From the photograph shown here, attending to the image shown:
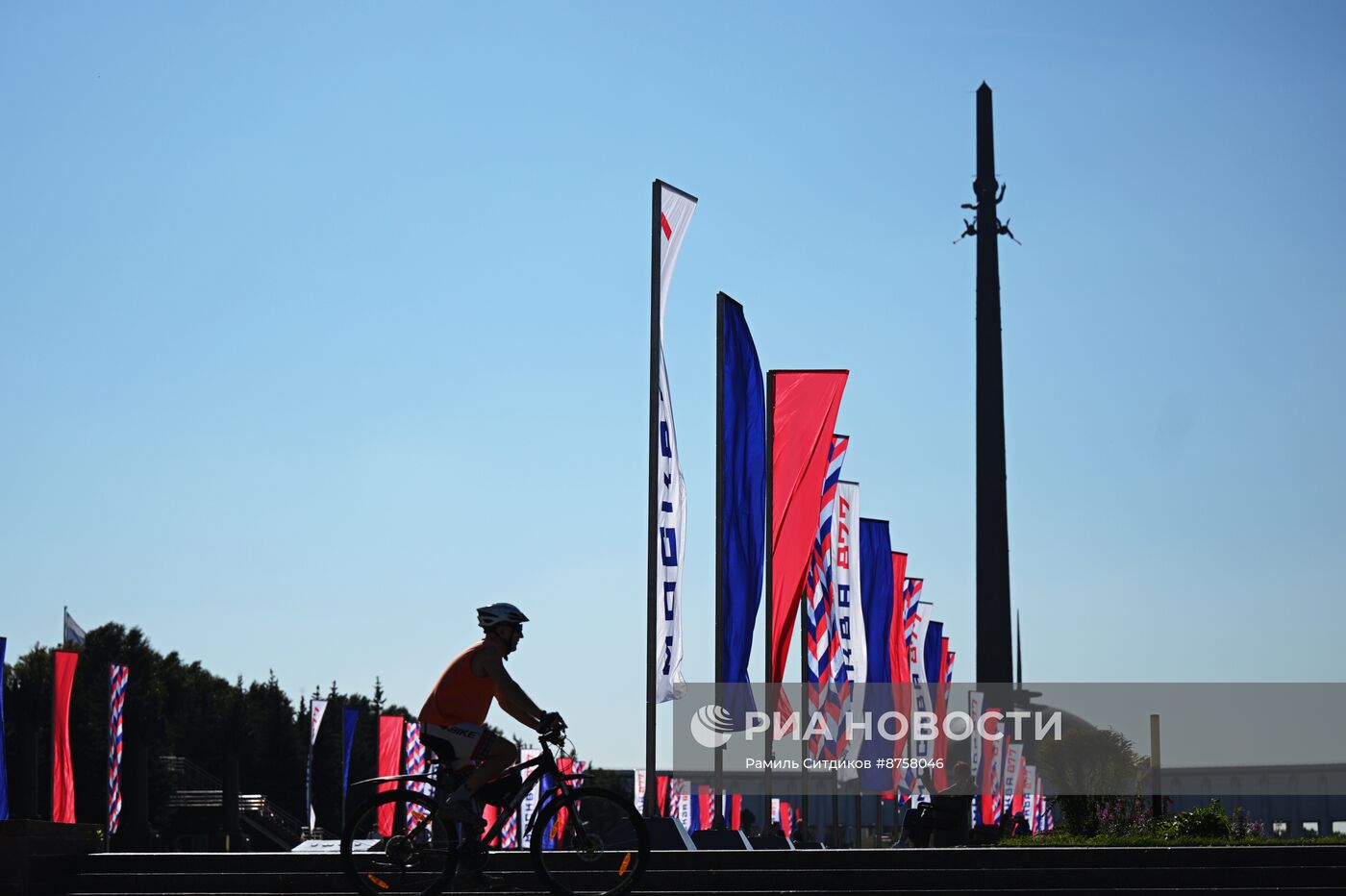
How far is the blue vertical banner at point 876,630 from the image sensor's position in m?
33.1

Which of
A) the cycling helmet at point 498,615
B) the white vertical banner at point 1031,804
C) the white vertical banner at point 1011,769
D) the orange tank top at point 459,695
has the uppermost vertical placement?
the cycling helmet at point 498,615

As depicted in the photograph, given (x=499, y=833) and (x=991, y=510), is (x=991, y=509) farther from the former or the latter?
(x=499, y=833)

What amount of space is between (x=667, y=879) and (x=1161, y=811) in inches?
644

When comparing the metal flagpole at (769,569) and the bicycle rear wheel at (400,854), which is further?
the metal flagpole at (769,569)

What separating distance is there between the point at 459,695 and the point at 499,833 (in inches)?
37.3

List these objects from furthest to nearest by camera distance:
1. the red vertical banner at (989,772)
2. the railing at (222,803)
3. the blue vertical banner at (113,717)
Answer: the railing at (222,803) < the red vertical banner at (989,772) < the blue vertical banner at (113,717)

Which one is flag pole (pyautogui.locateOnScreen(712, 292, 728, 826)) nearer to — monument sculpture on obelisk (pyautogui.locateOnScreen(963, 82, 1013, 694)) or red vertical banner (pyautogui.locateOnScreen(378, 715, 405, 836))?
red vertical banner (pyautogui.locateOnScreen(378, 715, 405, 836))

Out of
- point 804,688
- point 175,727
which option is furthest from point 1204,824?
point 175,727

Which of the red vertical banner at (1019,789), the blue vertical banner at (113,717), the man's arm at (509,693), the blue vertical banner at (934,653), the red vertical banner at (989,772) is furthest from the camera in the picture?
the red vertical banner at (1019,789)

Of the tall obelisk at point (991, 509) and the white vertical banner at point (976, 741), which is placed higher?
the tall obelisk at point (991, 509)

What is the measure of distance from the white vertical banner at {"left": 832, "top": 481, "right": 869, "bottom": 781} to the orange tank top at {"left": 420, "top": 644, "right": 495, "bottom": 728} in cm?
2044

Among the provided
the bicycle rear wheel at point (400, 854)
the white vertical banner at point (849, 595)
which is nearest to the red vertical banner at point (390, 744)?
the white vertical banner at point (849, 595)

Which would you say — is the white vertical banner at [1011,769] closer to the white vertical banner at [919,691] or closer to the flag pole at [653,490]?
the white vertical banner at [919,691]

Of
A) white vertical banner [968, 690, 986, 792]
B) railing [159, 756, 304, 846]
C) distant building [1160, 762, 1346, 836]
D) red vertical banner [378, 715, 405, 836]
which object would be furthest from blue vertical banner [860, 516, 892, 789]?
distant building [1160, 762, 1346, 836]
